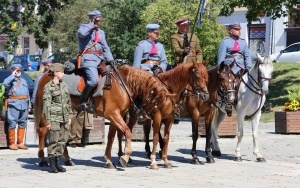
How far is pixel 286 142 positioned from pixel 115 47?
72.3ft

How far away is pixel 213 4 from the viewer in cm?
4091

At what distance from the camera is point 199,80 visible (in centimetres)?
1474

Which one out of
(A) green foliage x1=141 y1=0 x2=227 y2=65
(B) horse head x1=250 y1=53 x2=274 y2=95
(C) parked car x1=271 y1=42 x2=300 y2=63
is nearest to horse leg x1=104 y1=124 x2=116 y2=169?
(B) horse head x1=250 y1=53 x2=274 y2=95

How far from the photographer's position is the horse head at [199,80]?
1474 centimetres

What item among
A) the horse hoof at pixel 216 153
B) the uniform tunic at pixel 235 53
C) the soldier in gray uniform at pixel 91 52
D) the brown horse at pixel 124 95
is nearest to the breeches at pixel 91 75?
the soldier in gray uniform at pixel 91 52

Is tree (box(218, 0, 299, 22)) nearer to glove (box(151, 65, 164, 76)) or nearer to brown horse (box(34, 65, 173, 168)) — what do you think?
glove (box(151, 65, 164, 76))

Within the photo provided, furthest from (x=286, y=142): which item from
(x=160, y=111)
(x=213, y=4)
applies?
(x=213, y=4)

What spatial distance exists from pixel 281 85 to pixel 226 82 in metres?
17.7

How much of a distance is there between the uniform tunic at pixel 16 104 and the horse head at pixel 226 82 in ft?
16.3

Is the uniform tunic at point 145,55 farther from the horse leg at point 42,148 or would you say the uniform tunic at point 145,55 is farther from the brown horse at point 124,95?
the horse leg at point 42,148

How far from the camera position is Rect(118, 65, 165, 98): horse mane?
14.7 metres

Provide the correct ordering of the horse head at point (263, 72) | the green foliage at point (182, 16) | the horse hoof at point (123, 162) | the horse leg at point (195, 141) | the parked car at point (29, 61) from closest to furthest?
the horse hoof at point (123, 162), the horse leg at point (195, 141), the horse head at point (263, 72), the green foliage at point (182, 16), the parked car at point (29, 61)

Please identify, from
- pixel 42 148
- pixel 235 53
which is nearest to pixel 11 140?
pixel 42 148

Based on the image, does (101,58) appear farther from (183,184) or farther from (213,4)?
(213,4)
